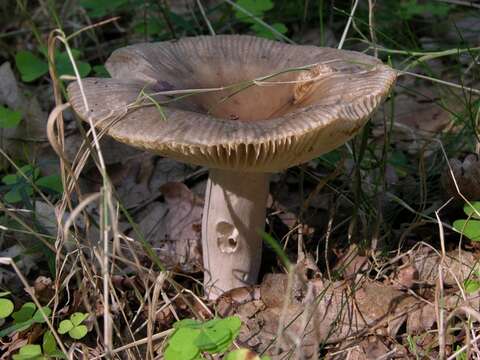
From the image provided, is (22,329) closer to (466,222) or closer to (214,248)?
(214,248)

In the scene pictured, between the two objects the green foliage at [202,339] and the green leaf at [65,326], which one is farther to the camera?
the green leaf at [65,326]

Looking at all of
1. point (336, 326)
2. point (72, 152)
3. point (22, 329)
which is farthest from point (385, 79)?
point (72, 152)

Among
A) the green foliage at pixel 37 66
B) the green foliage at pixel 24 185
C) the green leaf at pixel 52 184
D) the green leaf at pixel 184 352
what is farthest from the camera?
the green foliage at pixel 37 66

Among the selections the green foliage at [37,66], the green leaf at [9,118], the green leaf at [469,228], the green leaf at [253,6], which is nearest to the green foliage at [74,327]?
the green leaf at [9,118]

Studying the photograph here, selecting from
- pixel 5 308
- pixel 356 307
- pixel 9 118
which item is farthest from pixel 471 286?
pixel 9 118

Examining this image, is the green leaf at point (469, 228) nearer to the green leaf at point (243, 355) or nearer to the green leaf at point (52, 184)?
the green leaf at point (243, 355)

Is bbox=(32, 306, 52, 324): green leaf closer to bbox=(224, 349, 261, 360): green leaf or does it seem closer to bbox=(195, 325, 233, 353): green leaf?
bbox=(195, 325, 233, 353): green leaf

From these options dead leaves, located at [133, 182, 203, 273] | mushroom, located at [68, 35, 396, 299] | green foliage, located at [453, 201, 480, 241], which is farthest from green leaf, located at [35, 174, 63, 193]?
green foliage, located at [453, 201, 480, 241]
